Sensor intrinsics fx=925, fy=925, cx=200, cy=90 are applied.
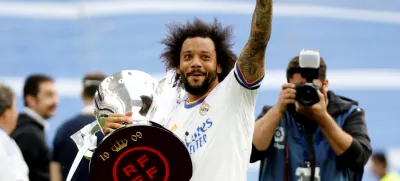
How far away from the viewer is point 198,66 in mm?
4621

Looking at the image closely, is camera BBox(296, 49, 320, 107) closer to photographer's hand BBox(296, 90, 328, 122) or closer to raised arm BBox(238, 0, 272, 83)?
photographer's hand BBox(296, 90, 328, 122)

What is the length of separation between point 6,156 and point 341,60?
38.8ft

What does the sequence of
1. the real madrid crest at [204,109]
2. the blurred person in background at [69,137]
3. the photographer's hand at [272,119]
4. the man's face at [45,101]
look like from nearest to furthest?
1. the real madrid crest at [204,109]
2. the photographer's hand at [272,119]
3. the blurred person in background at [69,137]
4. the man's face at [45,101]

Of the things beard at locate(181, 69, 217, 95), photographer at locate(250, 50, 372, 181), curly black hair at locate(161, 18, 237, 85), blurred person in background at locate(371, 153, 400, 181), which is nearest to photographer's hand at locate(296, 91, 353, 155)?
photographer at locate(250, 50, 372, 181)

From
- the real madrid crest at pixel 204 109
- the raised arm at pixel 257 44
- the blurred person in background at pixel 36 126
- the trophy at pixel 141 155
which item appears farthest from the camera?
the blurred person in background at pixel 36 126

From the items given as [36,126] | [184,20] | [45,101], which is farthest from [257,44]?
[184,20]

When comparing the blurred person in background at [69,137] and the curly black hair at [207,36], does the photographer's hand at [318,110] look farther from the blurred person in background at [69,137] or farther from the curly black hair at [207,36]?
the blurred person in background at [69,137]

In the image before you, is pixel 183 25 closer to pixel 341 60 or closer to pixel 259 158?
pixel 259 158

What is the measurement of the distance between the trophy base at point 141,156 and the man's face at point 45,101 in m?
3.56

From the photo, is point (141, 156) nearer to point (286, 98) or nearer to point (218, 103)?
point (218, 103)

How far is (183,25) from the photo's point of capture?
5000 millimetres

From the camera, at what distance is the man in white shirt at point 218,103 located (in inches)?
174

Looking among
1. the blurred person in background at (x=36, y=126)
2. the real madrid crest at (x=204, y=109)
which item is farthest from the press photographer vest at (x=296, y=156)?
the blurred person in background at (x=36, y=126)

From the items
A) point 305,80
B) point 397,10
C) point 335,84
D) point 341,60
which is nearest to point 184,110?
point 305,80
